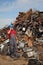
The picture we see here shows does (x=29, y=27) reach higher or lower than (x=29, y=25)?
lower

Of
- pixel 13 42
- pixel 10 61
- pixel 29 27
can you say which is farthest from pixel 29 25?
pixel 10 61

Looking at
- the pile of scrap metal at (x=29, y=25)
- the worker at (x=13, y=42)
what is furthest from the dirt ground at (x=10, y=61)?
the pile of scrap metal at (x=29, y=25)

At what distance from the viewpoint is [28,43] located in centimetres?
1909

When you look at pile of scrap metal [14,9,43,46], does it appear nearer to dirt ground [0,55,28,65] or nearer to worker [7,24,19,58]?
worker [7,24,19,58]

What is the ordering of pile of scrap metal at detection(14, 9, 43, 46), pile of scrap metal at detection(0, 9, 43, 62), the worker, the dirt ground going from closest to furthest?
the dirt ground, the worker, pile of scrap metal at detection(0, 9, 43, 62), pile of scrap metal at detection(14, 9, 43, 46)

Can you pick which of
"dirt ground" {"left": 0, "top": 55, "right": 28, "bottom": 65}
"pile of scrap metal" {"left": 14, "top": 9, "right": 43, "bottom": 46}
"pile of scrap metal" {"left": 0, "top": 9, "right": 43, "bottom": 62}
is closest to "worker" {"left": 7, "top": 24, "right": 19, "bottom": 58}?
"dirt ground" {"left": 0, "top": 55, "right": 28, "bottom": 65}

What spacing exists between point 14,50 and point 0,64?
7.87 feet

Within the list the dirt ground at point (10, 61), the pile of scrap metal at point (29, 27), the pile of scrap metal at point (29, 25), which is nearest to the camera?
the dirt ground at point (10, 61)

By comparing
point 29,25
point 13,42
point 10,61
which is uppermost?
point 13,42

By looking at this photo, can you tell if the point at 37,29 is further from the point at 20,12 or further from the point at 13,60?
the point at 13,60

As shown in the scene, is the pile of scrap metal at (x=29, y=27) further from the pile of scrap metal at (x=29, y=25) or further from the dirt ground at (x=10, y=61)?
the dirt ground at (x=10, y=61)

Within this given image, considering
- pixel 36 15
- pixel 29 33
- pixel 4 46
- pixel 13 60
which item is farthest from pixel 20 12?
pixel 13 60

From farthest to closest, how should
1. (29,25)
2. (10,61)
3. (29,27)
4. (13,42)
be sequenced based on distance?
(29,25) → (29,27) → (13,42) → (10,61)

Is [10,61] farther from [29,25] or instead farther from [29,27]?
[29,25]
